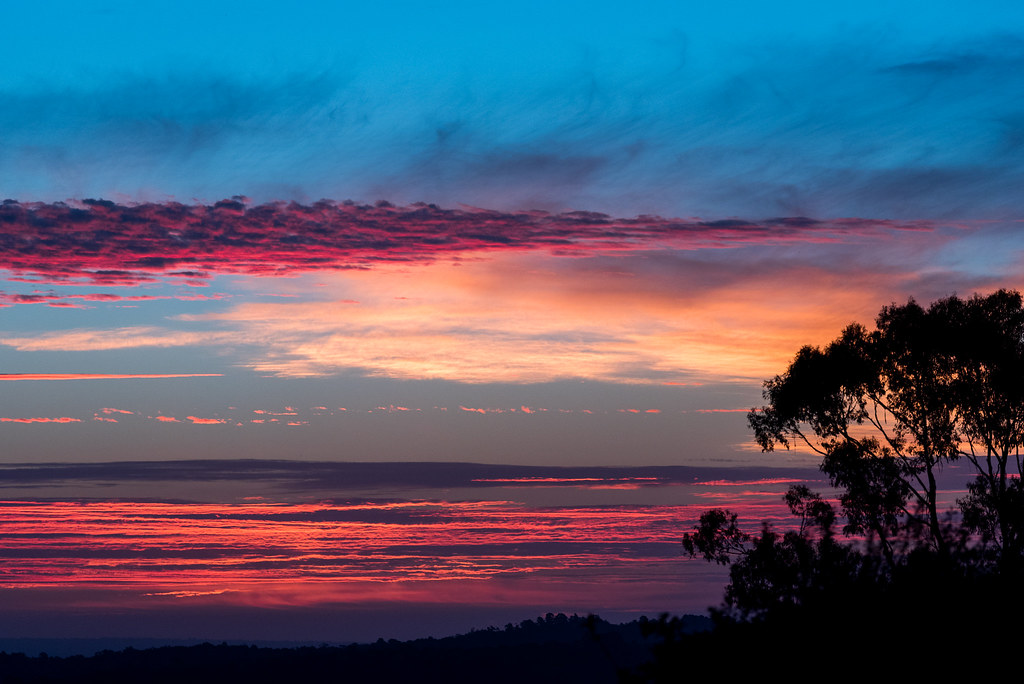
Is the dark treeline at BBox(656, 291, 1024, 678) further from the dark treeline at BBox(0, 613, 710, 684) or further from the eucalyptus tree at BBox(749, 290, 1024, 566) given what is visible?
the dark treeline at BBox(0, 613, 710, 684)

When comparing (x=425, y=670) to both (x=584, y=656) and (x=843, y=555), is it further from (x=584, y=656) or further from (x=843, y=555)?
(x=843, y=555)

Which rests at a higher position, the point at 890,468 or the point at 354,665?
the point at 890,468

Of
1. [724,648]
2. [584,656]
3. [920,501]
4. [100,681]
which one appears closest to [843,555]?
[724,648]

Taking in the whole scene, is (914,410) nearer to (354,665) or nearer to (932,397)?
(932,397)

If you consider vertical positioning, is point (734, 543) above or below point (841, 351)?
below

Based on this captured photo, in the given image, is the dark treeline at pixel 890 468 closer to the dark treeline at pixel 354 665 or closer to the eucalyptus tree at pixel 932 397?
the eucalyptus tree at pixel 932 397

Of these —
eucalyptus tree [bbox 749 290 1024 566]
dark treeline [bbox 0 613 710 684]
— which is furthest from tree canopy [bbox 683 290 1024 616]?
dark treeline [bbox 0 613 710 684]

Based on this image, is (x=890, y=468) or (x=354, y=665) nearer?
(x=890, y=468)

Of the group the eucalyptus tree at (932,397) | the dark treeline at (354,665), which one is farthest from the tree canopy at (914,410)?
the dark treeline at (354,665)

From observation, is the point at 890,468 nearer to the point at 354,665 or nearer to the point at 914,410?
the point at 914,410

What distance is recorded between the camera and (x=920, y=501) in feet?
133

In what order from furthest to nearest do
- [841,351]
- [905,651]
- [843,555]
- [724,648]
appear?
[841,351] → [843,555] → [724,648] → [905,651]

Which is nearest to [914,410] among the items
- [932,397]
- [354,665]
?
[932,397]

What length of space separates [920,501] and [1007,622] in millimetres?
19808
